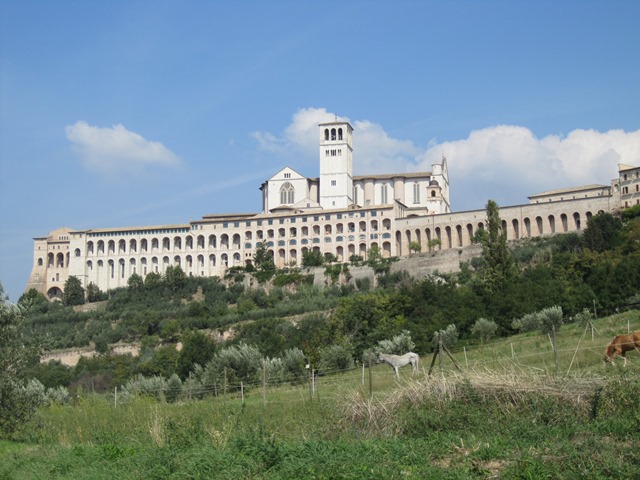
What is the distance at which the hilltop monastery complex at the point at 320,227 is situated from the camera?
3196 inches

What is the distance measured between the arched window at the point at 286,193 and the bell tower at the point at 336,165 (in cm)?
336

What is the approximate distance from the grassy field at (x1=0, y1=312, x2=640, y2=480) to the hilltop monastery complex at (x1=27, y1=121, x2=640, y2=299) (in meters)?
67.3

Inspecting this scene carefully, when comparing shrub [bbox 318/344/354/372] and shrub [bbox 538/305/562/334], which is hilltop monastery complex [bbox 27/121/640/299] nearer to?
shrub [bbox 538/305/562/334]

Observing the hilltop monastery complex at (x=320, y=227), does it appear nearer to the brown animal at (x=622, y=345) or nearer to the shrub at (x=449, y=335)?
the shrub at (x=449, y=335)

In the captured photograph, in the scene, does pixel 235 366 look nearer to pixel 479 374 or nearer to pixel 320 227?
pixel 479 374

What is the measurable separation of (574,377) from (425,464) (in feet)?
9.72

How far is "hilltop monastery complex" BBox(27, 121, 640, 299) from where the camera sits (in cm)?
8119

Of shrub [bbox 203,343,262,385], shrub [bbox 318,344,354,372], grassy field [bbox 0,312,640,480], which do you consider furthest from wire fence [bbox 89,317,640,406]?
shrub [bbox 203,343,262,385]

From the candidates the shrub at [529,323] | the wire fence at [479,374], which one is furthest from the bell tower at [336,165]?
the wire fence at [479,374]

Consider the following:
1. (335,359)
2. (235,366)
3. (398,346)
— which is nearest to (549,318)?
(398,346)

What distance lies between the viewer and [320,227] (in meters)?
88.4

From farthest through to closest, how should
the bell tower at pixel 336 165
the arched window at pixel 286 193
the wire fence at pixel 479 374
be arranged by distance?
1. the arched window at pixel 286 193
2. the bell tower at pixel 336 165
3. the wire fence at pixel 479 374

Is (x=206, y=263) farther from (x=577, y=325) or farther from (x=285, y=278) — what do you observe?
(x=577, y=325)

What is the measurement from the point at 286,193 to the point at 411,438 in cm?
8596
